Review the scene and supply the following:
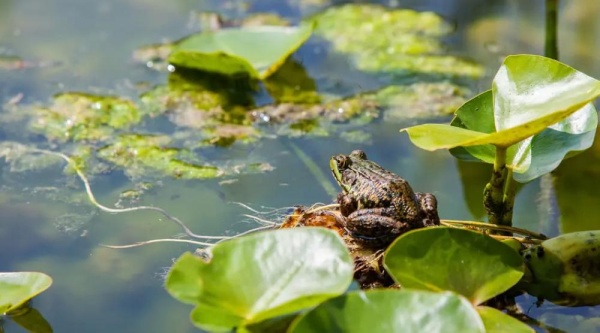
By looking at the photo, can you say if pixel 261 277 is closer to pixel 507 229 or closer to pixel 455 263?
pixel 455 263

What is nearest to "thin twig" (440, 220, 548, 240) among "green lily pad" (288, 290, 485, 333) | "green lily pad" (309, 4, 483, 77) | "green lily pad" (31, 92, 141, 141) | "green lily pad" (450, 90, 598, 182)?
"green lily pad" (450, 90, 598, 182)

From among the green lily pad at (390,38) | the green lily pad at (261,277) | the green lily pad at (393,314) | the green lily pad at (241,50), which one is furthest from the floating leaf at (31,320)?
the green lily pad at (390,38)

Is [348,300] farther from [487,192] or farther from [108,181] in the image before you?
[108,181]

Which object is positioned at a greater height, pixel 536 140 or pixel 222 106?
pixel 536 140

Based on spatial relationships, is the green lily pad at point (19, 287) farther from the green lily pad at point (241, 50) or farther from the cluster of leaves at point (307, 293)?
the green lily pad at point (241, 50)

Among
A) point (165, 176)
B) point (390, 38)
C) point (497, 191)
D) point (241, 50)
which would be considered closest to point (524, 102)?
point (497, 191)
